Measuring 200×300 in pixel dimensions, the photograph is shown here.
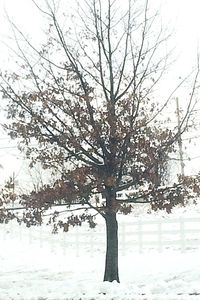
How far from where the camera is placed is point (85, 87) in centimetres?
1324

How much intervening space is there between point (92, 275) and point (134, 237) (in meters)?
10.3

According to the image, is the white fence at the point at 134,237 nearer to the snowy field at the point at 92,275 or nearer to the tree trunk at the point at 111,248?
the snowy field at the point at 92,275

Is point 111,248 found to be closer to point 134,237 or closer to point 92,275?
point 92,275

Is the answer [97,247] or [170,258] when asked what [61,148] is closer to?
[170,258]

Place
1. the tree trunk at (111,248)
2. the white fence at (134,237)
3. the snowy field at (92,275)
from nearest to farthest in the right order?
1. the snowy field at (92,275)
2. the tree trunk at (111,248)
3. the white fence at (134,237)

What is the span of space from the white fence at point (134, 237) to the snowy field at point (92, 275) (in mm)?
206

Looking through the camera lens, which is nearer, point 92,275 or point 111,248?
point 111,248

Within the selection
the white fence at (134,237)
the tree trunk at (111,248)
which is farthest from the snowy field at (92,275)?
the tree trunk at (111,248)

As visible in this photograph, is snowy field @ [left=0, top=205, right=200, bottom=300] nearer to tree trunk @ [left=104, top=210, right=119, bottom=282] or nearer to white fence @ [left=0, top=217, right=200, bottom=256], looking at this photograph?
white fence @ [left=0, top=217, right=200, bottom=256]

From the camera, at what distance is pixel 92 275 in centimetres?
1528

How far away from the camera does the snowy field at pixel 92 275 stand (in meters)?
11.3

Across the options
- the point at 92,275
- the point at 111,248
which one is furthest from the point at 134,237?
the point at 111,248

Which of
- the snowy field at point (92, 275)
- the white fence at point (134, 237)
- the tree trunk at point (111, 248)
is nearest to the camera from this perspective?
the snowy field at point (92, 275)

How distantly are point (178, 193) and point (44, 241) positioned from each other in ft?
53.7
